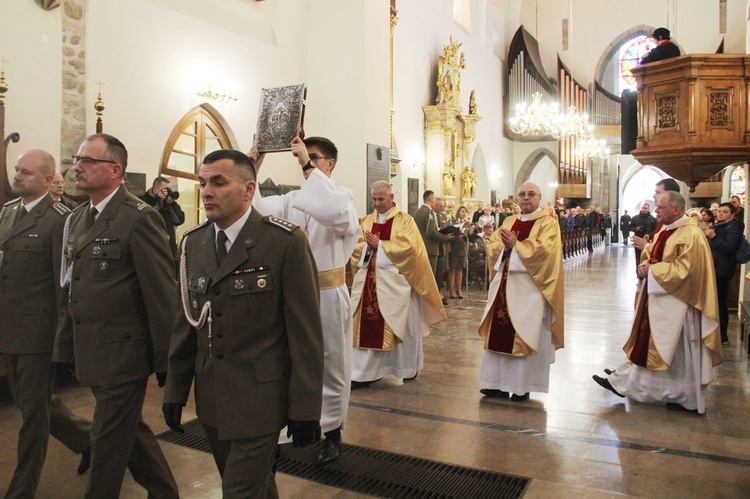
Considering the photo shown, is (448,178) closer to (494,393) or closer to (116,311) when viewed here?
(494,393)

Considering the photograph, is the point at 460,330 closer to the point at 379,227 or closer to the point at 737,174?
the point at 379,227

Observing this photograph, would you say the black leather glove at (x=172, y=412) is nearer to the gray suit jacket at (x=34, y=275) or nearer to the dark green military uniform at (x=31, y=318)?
the dark green military uniform at (x=31, y=318)

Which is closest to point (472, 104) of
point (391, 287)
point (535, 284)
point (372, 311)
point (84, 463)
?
point (391, 287)

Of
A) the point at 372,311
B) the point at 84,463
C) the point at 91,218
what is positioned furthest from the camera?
the point at 372,311

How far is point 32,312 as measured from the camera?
3318 millimetres

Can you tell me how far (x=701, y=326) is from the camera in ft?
16.5

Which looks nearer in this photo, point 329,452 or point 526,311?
point 329,452

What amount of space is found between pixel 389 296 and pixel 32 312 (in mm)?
3252

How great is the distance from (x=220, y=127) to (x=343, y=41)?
1996mm

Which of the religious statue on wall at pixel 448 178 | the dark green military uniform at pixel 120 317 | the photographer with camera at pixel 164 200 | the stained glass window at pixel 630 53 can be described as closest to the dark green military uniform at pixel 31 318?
the dark green military uniform at pixel 120 317

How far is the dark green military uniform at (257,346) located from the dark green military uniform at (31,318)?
1315 mm

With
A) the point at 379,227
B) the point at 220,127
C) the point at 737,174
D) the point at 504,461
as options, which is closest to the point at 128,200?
the point at 504,461

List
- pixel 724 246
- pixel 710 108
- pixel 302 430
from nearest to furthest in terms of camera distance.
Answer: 1. pixel 302 430
2. pixel 710 108
3. pixel 724 246

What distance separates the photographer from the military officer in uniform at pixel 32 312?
10.3 feet
